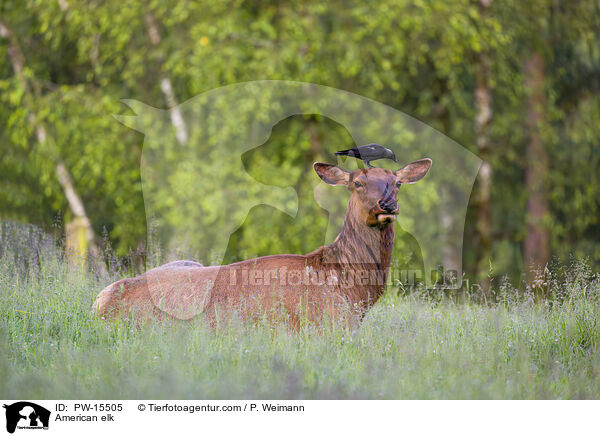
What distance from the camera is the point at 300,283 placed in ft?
18.4

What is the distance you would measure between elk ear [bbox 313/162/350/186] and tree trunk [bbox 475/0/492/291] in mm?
7963

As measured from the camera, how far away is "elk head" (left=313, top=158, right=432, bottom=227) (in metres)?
5.47

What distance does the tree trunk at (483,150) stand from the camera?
1349 centimetres

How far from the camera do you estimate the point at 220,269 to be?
5.84 metres

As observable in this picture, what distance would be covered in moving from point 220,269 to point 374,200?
1.44 meters

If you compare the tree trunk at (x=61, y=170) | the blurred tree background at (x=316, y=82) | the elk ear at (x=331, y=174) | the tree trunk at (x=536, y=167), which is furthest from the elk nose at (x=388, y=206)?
the tree trunk at (x=61, y=170)

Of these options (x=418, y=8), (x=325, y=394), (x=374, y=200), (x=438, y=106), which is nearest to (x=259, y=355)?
(x=325, y=394)

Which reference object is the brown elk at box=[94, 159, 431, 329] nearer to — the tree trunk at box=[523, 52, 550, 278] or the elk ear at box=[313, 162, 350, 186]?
the elk ear at box=[313, 162, 350, 186]

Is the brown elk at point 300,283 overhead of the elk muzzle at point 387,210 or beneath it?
beneath

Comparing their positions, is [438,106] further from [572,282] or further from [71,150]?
[572,282]

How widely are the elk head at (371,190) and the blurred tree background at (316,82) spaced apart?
562 cm
